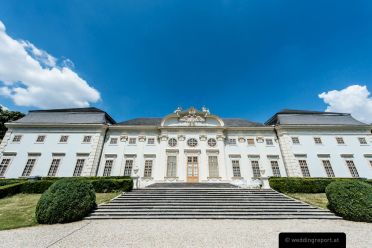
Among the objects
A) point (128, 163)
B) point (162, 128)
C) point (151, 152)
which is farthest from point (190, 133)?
point (128, 163)

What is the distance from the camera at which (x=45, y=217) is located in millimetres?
7879

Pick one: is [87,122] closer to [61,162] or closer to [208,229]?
[61,162]

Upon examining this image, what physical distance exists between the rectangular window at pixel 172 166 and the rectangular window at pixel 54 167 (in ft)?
41.7

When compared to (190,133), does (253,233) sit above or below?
below

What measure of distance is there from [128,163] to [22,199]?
31.3 feet

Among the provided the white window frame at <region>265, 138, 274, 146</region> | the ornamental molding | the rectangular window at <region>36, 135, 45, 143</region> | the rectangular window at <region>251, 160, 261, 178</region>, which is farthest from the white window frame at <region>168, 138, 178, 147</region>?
the rectangular window at <region>36, 135, 45, 143</region>

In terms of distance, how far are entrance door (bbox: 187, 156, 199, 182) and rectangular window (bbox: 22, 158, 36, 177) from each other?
17.8 metres

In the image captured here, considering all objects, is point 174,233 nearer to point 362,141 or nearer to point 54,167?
point 54,167

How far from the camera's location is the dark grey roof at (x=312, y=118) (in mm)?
22500

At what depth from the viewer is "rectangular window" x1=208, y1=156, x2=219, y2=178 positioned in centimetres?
2013

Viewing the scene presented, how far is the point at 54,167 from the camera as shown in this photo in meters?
19.8

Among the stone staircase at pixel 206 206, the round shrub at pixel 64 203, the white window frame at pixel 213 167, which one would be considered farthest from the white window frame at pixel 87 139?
the white window frame at pixel 213 167

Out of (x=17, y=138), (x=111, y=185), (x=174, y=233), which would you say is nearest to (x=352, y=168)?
(x=174, y=233)

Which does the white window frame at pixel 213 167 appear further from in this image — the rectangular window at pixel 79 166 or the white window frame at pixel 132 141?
the rectangular window at pixel 79 166
